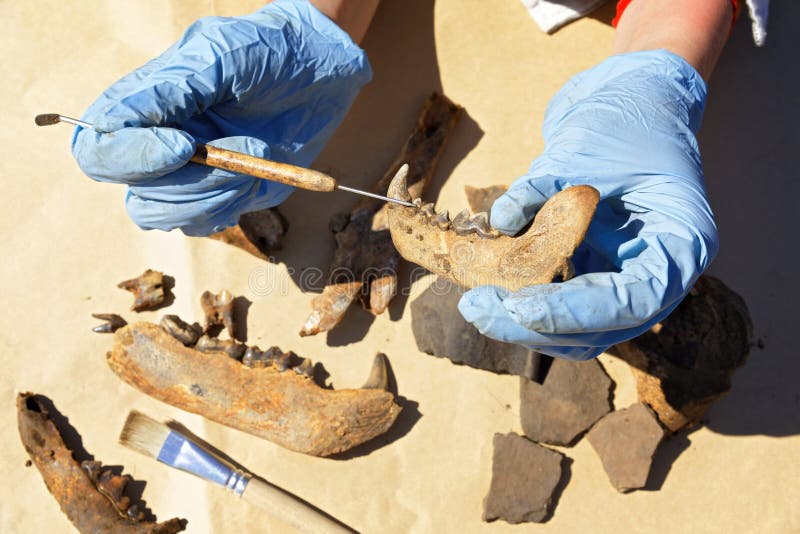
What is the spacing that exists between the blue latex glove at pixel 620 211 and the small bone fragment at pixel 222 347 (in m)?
1.48

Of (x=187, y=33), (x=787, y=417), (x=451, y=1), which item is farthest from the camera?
(x=451, y=1)

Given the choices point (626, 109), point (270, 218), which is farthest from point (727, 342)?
point (270, 218)

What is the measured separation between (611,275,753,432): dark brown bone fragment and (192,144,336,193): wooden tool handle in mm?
1780

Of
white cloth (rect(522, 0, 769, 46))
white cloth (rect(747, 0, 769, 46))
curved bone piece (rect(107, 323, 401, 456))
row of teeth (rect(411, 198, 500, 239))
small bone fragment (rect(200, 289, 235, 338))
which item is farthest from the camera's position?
white cloth (rect(522, 0, 769, 46))

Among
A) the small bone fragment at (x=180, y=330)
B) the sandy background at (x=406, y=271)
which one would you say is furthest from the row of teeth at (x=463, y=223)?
the small bone fragment at (x=180, y=330)

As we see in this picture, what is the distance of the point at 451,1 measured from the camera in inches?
151

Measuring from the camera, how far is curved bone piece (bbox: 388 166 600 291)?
6.95ft

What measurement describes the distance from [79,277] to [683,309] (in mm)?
3224

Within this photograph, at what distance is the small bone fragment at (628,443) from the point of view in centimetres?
311

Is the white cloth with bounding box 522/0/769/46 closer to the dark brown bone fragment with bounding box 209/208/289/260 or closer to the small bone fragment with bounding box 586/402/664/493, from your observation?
the dark brown bone fragment with bounding box 209/208/289/260

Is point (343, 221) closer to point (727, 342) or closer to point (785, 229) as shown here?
point (727, 342)

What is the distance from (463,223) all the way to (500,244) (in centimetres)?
19

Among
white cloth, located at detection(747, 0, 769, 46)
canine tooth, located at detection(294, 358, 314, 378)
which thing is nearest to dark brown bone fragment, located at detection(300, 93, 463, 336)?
canine tooth, located at detection(294, 358, 314, 378)

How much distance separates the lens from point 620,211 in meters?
2.74
